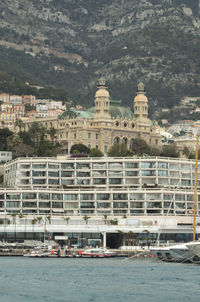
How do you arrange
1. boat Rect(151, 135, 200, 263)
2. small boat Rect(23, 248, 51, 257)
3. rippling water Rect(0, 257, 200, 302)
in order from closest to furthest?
rippling water Rect(0, 257, 200, 302), boat Rect(151, 135, 200, 263), small boat Rect(23, 248, 51, 257)

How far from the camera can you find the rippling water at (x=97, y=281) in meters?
129

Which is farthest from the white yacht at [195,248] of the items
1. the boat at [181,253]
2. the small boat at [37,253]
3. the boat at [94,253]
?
the small boat at [37,253]

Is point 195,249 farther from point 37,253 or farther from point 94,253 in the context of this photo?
point 37,253

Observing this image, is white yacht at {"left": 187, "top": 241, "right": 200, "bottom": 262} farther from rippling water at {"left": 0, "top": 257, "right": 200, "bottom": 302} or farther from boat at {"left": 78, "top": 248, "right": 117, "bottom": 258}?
boat at {"left": 78, "top": 248, "right": 117, "bottom": 258}

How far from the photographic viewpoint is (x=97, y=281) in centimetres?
14375

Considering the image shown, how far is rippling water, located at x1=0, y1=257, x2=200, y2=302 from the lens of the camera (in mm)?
129000

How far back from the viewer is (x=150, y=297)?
129 m

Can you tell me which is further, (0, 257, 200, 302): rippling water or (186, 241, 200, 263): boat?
(186, 241, 200, 263): boat

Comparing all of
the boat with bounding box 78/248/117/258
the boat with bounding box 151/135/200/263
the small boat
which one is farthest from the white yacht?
the small boat

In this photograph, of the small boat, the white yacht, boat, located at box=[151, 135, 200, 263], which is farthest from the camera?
the small boat

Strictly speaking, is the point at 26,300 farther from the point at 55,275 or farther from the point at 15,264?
the point at 15,264

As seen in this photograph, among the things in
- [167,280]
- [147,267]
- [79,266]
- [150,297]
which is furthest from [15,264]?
[150,297]

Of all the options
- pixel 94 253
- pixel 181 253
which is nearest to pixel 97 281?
pixel 181 253

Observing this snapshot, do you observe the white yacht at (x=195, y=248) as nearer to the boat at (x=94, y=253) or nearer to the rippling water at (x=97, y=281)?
the rippling water at (x=97, y=281)
